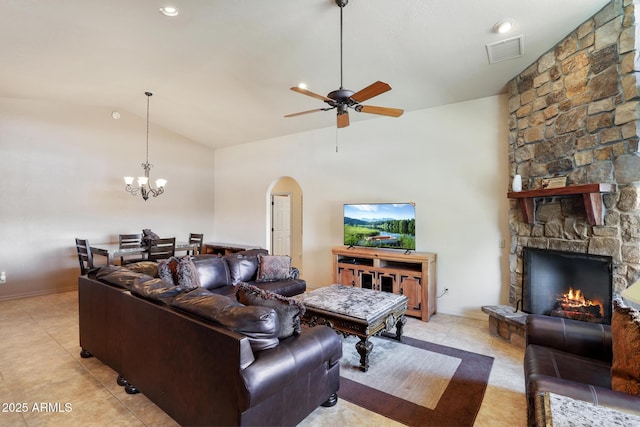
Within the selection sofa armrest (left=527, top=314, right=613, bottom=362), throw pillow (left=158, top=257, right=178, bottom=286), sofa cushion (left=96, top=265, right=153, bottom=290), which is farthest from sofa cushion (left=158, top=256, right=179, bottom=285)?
sofa armrest (left=527, top=314, right=613, bottom=362)

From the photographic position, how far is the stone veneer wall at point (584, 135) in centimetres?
268

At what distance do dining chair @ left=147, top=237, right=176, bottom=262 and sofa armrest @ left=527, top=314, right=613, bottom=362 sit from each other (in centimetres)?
487

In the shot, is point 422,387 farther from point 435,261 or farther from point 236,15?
point 236,15

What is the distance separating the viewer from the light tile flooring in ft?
6.93

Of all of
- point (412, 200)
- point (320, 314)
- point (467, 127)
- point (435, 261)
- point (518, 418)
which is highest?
point (467, 127)

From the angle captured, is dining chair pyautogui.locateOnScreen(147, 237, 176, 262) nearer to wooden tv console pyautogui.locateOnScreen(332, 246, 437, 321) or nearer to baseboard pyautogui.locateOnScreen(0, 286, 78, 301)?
baseboard pyautogui.locateOnScreen(0, 286, 78, 301)

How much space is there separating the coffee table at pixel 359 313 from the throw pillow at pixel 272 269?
938 millimetres

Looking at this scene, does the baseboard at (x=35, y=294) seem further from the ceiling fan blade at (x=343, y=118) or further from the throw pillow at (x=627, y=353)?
the throw pillow at (x=627, y=353)

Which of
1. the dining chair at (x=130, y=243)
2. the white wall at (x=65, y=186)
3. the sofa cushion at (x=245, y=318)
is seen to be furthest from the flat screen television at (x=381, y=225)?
the white wall at (x=65, y=186)

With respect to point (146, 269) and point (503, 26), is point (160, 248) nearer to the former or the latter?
point (146, 269)

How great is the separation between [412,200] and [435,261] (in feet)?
3.11

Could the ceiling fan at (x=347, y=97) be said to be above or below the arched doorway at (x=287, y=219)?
above

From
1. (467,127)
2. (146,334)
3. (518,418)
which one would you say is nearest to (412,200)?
(467,127)

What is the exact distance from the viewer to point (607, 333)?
2115 millimetres
